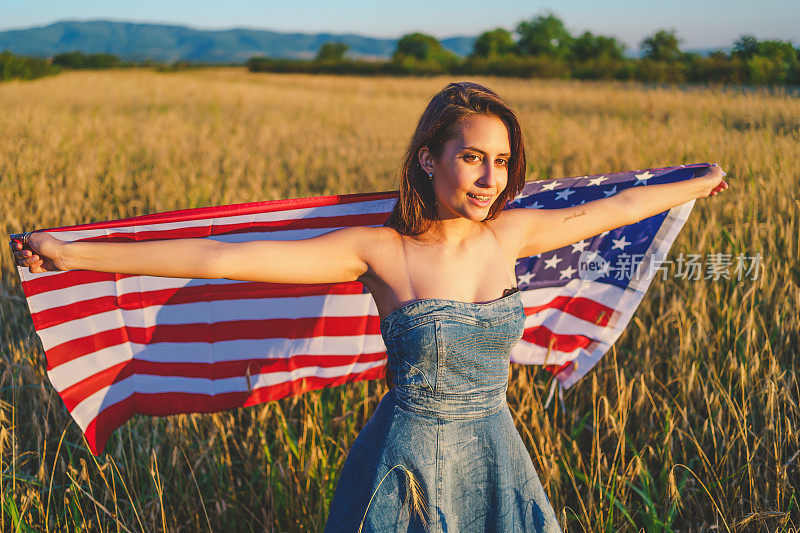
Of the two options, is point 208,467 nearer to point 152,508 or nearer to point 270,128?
point 152,508

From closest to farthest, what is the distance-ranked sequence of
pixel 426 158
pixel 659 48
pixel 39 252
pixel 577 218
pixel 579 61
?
pixel 39 252 → pixel 426 158 → pixel 577 218 → pixel 659 48 → pixel 579 61

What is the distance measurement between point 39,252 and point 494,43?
7539 centimetres

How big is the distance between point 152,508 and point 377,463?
1.12 m

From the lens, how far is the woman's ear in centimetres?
143

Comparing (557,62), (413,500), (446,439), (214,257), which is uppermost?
(557,62)

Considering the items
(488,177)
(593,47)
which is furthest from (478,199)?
(593,47)

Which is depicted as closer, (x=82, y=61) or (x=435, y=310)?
(x=435, y=310)

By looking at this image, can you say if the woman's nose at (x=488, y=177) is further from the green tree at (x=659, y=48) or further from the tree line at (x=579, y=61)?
the green tree at (x=659, y=48)

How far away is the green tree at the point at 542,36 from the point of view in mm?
69438

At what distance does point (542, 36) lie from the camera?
71.9 m

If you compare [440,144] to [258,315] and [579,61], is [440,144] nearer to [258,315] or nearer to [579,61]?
[258,315]

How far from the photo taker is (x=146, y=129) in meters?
8.91

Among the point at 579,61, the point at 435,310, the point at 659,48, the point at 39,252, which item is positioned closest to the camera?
the point at 39,252

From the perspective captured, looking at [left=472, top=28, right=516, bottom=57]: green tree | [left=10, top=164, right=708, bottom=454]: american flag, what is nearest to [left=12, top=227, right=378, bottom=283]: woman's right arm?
[left=10, top=164, right=708, bottom=454]: american flag
